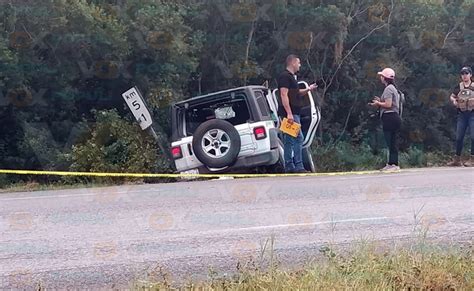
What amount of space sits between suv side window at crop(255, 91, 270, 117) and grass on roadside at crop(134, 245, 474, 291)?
7.12m

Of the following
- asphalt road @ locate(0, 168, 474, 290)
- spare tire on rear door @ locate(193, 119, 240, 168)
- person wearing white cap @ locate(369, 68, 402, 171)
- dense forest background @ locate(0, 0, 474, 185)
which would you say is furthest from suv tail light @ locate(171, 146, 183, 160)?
person wearing white cap @ locate(369, 68, 402, 171)

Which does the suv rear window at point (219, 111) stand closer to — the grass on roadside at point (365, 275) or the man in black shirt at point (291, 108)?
the man in black shirt at point (291, 108)

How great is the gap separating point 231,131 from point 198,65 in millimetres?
5200

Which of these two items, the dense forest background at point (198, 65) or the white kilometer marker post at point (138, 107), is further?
the dense forest background at point (198, 65)

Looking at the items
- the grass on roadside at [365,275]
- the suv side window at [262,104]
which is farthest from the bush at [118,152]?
the grass on roadside at [365,275]

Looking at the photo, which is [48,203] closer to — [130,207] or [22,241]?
[130,207]

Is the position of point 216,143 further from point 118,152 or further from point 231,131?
point 118,152

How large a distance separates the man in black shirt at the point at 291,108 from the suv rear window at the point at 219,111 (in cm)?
71

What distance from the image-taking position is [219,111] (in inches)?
499

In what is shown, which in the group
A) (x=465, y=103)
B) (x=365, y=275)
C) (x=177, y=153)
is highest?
(x=365, y=275)

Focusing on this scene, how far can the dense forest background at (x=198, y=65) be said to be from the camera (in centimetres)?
1479

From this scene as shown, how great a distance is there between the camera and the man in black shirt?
467 inches

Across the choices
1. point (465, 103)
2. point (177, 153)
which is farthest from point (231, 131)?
point (465, 103)

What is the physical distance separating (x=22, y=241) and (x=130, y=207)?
6.41 ft
